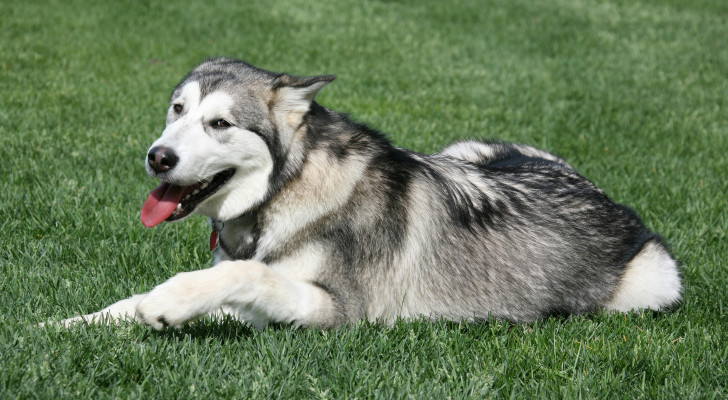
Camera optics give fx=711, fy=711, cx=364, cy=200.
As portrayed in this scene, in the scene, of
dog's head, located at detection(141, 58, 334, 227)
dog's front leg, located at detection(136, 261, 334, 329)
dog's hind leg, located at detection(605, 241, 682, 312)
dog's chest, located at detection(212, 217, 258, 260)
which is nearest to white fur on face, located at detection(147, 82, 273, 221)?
dog's head, located at detection(141, 58, 334, 227)

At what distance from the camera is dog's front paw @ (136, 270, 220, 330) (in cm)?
308

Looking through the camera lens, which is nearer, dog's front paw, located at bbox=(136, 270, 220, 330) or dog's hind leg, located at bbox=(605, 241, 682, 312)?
dog's front paw, located at bbox=(136, 270, 220, 330)

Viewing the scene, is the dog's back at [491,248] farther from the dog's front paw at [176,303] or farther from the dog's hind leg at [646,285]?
the dog's front paw at [176,303]

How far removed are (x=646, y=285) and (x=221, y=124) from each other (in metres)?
2.78

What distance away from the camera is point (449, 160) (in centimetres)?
445

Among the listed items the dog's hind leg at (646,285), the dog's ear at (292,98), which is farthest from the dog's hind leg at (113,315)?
the dog's hind leg at (646,285)

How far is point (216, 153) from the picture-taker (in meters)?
3.51

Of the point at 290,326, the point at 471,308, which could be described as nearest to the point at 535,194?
the point at 471,308

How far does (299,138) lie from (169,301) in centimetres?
113

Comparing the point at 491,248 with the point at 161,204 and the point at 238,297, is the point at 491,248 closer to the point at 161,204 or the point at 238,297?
the point at 238,297

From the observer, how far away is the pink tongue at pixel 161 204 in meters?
3.64

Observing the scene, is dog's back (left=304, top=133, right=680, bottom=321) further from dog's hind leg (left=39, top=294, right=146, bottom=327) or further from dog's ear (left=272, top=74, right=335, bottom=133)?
dog's hind leg (left=39, top=294, right=146, bottom=327)

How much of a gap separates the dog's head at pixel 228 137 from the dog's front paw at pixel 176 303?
1.94 ft

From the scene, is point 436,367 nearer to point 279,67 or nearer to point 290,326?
point 290,326
